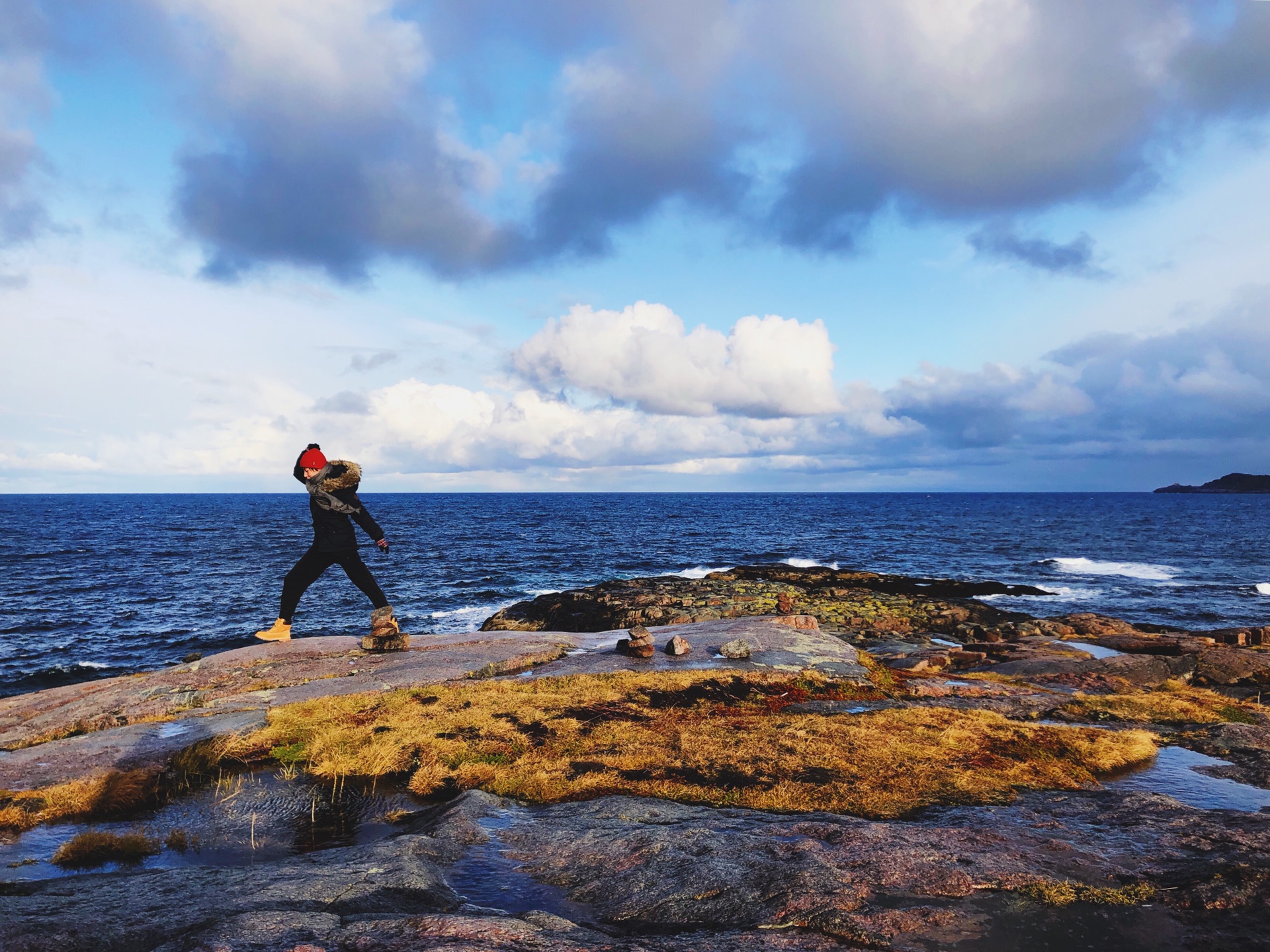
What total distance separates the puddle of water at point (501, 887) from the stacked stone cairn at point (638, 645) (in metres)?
8.94

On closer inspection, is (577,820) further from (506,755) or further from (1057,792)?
(1057,792)

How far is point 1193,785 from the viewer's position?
9.01 metres

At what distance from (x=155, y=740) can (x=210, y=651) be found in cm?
2500

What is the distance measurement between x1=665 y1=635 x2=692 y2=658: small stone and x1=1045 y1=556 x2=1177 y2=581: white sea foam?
2061 inches

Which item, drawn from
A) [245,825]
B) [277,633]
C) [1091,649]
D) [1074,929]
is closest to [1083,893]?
[1074,929]

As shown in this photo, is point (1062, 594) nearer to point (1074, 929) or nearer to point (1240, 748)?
point (1240, 748)

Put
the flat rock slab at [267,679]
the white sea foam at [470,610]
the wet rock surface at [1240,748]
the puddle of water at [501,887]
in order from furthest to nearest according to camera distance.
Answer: the white sea foam at [470,610] → the flat rock slab at [267,679] → the wet rock surface at [1240,748] → the puddle of water at [501,887]

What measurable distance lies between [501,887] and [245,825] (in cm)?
403

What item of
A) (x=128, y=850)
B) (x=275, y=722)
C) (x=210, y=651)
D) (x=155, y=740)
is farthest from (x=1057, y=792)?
(x=210, y=651)

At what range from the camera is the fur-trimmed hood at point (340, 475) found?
14.8 metres

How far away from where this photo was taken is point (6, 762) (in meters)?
9.26

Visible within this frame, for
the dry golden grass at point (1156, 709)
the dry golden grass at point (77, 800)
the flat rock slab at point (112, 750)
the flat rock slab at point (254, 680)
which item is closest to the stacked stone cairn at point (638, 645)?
the flat rock slab at point (254, 680)

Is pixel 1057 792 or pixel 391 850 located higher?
pixel 391 850

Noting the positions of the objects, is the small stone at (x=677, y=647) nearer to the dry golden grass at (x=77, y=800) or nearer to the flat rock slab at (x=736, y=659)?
the flat rock slab at (x=736, y=659)
